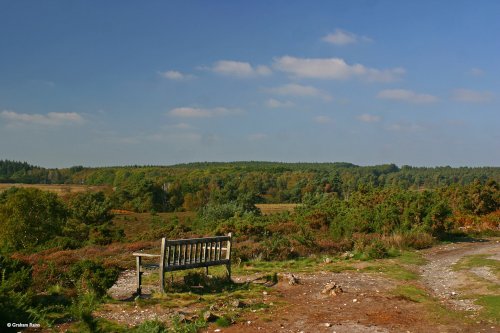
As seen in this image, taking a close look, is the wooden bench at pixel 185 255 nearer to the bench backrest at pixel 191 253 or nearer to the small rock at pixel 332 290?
the bench backrest at pixel 191 253

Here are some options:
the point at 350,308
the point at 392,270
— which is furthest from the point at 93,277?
the point at 392,270

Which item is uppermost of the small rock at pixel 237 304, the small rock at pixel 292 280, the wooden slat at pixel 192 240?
the wooden slat at pixel 192 240

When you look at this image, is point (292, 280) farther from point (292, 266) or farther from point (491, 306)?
point (491, 306)

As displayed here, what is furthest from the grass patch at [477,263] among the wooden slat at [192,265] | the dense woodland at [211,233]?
the wooden slat at [192,265]

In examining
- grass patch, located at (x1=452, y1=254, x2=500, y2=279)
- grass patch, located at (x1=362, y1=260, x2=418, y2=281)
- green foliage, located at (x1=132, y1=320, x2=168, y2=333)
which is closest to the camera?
green foliage, located at (x1=132, y1=320, x2=168, y2=333)

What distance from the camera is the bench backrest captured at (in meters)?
10.8

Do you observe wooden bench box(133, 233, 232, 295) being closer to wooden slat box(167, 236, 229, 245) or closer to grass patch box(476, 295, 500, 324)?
wooden slat box(167, 236, 229, 245)

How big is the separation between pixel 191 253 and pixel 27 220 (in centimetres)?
2229

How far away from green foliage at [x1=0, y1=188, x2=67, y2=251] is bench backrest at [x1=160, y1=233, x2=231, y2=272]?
65.3 feet

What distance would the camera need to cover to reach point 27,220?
1173 inches

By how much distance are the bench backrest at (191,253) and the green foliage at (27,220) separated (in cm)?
1992

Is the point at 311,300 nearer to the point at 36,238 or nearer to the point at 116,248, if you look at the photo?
the point at 116,248

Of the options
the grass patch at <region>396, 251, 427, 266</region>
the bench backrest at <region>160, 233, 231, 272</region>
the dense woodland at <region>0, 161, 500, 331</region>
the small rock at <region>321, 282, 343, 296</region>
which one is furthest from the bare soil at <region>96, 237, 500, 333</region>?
the grass patch at <region>396, 251, 427, 266</region>

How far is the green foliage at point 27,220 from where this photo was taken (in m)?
29.0
